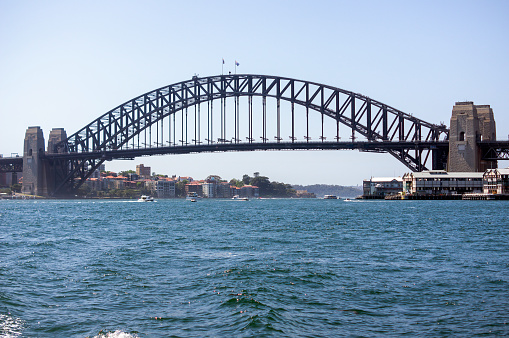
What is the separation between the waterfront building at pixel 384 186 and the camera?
135875mm

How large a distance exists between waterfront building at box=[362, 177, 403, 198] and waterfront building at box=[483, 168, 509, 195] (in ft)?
97.6

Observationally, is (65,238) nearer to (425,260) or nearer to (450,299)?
(425,260)

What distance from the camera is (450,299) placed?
1591 centimetres

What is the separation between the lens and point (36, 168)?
452ft

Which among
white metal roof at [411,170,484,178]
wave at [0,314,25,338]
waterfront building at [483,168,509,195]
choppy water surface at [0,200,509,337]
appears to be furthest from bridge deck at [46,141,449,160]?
wave at [0,314,25,338]

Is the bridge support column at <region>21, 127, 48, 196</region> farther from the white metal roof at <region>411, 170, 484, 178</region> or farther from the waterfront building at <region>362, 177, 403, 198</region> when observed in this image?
the white metal roof at <region>411, 170, 484, 178</region>

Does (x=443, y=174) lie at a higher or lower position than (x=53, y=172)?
lower

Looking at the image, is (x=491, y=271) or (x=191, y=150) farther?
(x=191, y=150)

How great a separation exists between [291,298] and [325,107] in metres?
109

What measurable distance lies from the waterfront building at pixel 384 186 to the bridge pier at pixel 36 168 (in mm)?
80586

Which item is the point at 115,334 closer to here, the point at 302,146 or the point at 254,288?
the point at 254,288

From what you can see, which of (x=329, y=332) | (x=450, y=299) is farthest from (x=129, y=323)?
(x=450, y=299)

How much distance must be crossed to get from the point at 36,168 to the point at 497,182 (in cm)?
10585

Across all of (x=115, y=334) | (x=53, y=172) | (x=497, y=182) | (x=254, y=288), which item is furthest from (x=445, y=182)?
(x=115, y=334)
